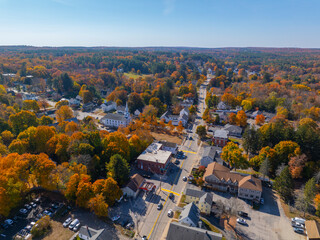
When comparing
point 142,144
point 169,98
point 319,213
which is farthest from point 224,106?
point 319,213

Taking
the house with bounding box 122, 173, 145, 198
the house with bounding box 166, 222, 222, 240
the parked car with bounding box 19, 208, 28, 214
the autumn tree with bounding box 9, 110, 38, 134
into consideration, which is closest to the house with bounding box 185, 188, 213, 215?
the house with bounding box 166, 222, 222, 240

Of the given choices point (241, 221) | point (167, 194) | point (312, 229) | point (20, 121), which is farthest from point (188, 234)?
point (20, 121)

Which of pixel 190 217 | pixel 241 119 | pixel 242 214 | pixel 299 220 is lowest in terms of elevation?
pixel 242 214

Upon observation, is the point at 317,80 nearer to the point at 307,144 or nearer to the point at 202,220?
the point at 307,144

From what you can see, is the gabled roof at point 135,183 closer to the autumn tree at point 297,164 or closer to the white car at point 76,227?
the white car at point 76,227

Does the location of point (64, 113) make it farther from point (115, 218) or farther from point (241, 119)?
point (241, 119)

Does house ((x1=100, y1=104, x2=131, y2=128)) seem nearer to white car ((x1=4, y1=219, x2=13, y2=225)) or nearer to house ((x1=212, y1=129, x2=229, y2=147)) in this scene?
house ((x1=212, y1=129, x2=229, y2=147))

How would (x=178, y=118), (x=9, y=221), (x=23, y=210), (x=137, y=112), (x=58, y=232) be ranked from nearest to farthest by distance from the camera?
(x=58, y=232) → (x=9, y=221) → (x=23, y=210) → (x=178, y=118) → (x=137, y=112)
